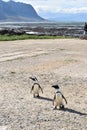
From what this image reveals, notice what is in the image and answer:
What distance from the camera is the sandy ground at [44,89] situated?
12625 mm

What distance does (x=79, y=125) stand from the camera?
40.2 feet

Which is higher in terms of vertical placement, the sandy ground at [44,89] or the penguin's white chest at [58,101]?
the penguin's white chest at [58,101]

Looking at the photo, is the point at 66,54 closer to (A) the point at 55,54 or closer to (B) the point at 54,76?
(A) the point at 55,54

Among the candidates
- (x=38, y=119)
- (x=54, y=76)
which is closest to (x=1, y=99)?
(x=38, y=119)

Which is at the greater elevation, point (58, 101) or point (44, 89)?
point (58, 101)

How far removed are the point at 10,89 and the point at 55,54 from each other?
14.0 m

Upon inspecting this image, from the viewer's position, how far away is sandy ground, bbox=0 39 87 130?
12.6m

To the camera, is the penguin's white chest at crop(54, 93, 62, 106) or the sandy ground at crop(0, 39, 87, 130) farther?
the penguin's white chest at crop(54, 93, 62, 106)

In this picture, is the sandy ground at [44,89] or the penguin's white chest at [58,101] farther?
the penguin's white chest at [58,101]

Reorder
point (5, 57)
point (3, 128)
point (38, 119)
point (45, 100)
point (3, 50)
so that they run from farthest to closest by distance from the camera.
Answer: point (3, 50) → point (5, 57) → point (45, 100) → point (38, 119) → point (3, 128)

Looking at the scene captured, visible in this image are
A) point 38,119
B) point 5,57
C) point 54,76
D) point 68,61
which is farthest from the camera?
point 5,57

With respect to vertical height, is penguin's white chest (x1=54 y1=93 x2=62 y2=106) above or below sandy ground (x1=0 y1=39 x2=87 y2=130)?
above

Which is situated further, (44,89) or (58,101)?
(44,89)

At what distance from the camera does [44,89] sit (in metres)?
17.9
